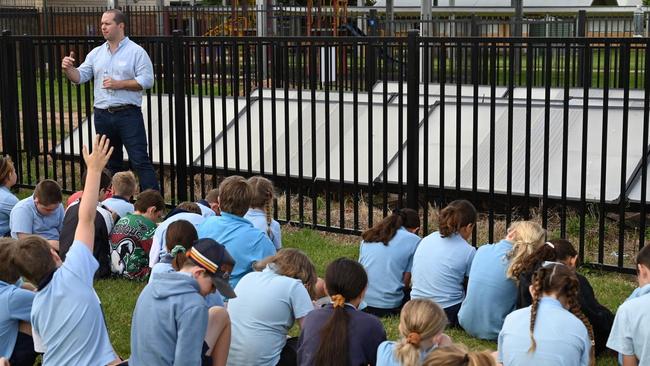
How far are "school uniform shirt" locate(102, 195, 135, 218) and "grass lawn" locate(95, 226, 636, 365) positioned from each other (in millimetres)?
558

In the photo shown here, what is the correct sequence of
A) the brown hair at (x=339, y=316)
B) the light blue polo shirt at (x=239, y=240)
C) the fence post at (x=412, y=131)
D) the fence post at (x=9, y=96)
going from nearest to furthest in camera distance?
1. the brown hair at (x=339, y=316)
2. the light blue polo shirt at (x=239, y=240)
3. the fence post at (x=412, y=131)
4. the fence post at (x=9, y=96)

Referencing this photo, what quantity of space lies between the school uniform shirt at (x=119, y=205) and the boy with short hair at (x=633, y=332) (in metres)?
4.21

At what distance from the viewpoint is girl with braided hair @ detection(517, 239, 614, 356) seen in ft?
20.4

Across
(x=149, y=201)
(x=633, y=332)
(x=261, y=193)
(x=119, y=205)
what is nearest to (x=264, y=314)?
(x=261, y=193)

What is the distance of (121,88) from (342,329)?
5.75 m

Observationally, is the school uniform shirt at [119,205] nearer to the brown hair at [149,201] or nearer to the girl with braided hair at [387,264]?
the brown hair at [149,201]

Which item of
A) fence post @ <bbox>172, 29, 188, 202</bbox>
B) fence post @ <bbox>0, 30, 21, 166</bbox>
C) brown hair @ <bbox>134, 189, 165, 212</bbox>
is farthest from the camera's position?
fence post @ <bbox>0, 30, 21, 166</bbox>

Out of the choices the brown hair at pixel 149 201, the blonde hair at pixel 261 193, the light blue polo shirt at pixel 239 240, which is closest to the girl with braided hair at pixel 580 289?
the light blue polo shirt at pixel 239 240

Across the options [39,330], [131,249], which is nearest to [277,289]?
[39,330]

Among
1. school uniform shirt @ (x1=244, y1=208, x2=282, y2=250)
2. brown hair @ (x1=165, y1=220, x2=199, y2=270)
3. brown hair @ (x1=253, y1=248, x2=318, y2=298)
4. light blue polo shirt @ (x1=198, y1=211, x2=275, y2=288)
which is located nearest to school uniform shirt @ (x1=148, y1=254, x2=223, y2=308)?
brown hair @ (x1=165, y1=220, x2=199, y2=270)

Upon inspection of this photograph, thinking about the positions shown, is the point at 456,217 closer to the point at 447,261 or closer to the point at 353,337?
the point at 447,261

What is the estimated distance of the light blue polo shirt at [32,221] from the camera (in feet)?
26.7

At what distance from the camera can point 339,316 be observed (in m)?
5.00

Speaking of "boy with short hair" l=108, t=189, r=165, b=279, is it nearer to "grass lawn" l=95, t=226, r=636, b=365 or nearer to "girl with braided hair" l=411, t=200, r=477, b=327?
"grass lawn" l=95, t=226, r=636, b=365
